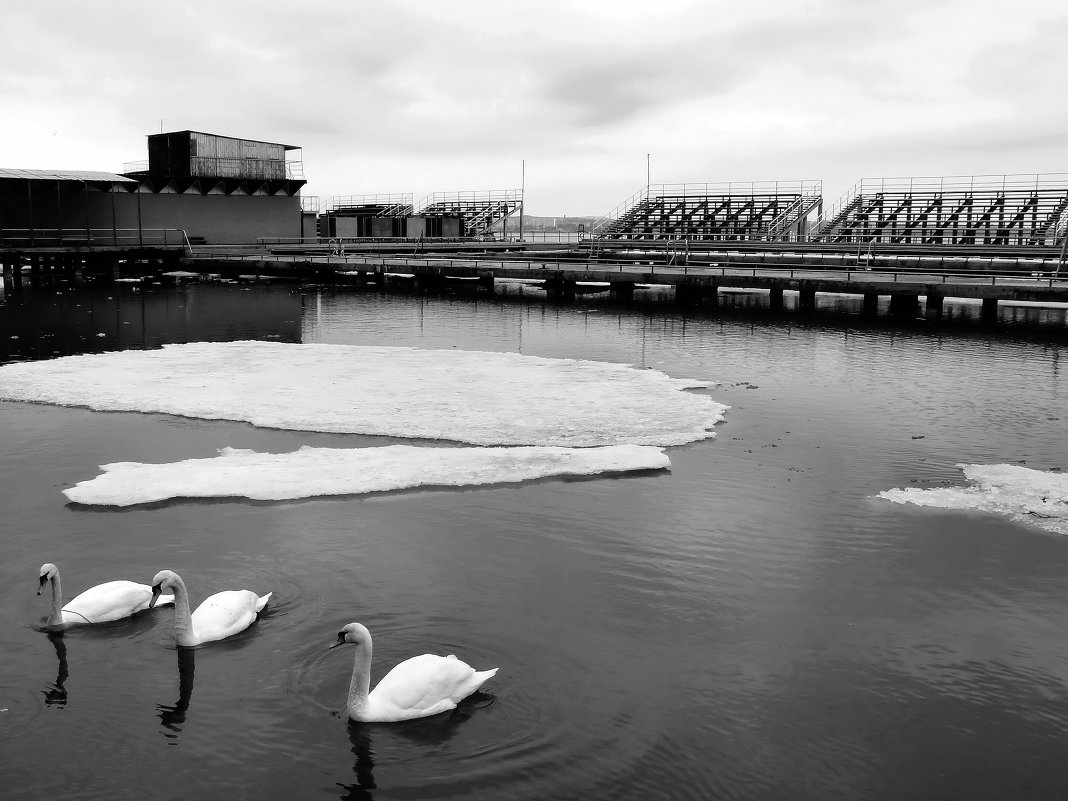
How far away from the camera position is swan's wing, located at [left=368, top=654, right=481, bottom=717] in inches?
280

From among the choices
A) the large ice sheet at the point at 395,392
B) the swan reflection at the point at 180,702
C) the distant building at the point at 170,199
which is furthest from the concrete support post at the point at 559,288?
the swan reflection at the point at 180,702

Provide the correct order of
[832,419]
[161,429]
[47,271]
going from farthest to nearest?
1. [47,271]
2. [832,419]
3. [161,429]

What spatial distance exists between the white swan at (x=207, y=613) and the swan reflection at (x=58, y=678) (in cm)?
79

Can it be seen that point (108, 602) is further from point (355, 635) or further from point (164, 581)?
point (355, 635)

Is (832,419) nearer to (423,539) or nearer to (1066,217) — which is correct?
(423,539)

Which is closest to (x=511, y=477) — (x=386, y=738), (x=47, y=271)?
(x=386, y=738)

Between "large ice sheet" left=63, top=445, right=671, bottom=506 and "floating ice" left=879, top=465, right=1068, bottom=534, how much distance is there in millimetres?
3361

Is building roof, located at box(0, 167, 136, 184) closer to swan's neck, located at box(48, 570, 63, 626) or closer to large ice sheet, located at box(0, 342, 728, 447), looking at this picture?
large ice sheet, located at box(0, 342, 728, 447)

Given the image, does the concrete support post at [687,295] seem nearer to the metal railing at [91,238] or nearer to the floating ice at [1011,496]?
the floating ice at [1011,496]

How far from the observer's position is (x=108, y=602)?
838 centimetres

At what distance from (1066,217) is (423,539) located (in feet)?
192

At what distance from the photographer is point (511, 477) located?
40.9 ft

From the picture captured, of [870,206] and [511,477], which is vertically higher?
[870,206]

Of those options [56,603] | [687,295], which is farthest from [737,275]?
Answer: [56,603]
